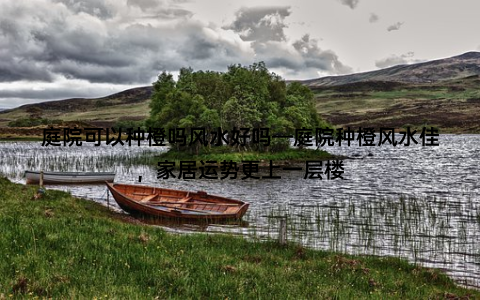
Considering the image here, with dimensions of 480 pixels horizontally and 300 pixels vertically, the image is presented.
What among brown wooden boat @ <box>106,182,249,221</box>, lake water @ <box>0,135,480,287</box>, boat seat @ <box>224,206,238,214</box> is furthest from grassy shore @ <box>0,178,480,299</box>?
boat seat @ <box>224,206,238,214</box>

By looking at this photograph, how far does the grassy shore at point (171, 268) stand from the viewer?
1004 cm

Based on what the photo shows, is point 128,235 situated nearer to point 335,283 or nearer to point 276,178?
point 335,283

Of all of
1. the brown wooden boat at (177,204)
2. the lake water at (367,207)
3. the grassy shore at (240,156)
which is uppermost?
the grassy shore at (240,156)

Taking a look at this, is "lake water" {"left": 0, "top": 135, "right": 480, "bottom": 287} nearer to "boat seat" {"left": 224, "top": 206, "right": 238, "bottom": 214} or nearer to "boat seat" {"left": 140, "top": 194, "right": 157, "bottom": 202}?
"boat seat" {"left": 224, "top": 206, "right": 238, "bottom": 214}

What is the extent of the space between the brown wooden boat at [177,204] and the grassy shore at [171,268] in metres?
9.24

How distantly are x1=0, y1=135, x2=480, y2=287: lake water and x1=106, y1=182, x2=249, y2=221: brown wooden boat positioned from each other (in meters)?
1.12

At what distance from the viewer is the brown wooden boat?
2814 cm

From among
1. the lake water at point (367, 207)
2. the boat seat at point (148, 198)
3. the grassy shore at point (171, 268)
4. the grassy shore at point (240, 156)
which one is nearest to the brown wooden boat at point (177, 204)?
the boat seat at point (148, 198)

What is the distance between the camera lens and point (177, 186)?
50.1 meters

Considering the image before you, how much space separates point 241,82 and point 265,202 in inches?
1777

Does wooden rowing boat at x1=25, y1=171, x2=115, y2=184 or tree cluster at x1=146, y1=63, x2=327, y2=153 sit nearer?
wooden rowing boat at x1=25, y1=171, x2=115, y2=184

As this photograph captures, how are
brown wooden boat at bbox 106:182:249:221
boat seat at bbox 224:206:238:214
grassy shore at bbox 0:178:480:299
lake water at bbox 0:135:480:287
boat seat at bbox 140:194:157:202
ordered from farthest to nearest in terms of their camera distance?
boat seat at bbox 140:194:157:202 → boat seat at bbox 224:206:238:214 → brown wooden boat at bbox 106:182:249:221 → lake water at bbox 0:135:480:287 → grassy shore at bbox 0:178:480:299

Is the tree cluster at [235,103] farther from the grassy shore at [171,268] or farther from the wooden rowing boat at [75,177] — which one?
the grassy shore at [171,268]

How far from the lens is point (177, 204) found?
31.6 m
